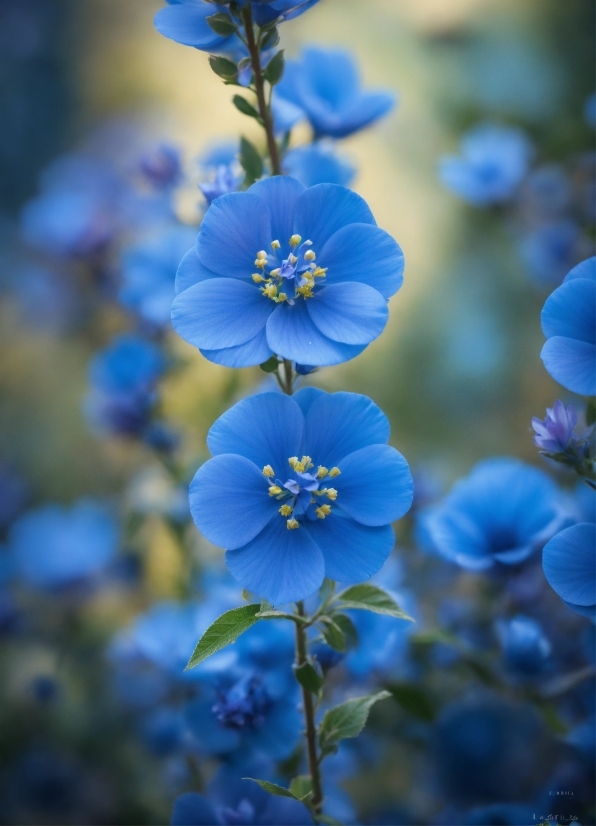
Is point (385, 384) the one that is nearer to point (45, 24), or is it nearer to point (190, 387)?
point (190, 387)

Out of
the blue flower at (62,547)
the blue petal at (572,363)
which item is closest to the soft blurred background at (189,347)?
the blue flower at (62,547)

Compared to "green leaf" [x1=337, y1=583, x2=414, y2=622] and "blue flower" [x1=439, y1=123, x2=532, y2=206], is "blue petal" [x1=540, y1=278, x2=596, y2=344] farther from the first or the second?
"blue flower" [x1=439, y1=123, x2=532, y2=206]

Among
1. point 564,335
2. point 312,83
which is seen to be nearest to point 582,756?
point 564,335

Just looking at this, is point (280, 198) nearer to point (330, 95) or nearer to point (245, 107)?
point (245, 107)

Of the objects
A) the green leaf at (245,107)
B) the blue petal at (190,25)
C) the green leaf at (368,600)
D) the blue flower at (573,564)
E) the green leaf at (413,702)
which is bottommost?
the green leaf at (413,702)

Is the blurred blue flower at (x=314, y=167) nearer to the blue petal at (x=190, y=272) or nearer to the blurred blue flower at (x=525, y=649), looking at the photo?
the blue petal at (x=190, y=272)

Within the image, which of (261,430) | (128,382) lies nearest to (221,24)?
(261,430)
